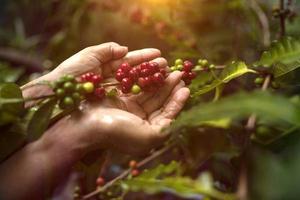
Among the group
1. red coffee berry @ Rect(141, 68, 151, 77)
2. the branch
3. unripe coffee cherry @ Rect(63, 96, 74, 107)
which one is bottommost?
the branch

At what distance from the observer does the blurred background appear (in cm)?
190

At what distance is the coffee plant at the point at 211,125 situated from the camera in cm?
71

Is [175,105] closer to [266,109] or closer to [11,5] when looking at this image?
[266,109]

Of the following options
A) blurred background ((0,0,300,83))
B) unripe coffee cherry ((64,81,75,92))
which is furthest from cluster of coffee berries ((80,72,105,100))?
blurred background ((0,0,300,83))

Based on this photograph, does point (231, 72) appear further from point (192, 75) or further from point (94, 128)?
point (94, 128)

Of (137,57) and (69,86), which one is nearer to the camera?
(69,86)

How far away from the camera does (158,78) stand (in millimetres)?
1261

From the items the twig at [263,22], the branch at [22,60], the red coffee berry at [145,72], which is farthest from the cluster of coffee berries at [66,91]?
the branch at [22,60]

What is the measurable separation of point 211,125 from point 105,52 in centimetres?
40

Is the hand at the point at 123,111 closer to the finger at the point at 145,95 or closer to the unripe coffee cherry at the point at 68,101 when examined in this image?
the finger at the point at 145,95

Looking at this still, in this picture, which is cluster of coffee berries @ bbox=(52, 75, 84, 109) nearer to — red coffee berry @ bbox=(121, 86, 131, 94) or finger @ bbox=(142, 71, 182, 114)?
red coffee berry @ bbox=(121, 86, 131, 94)

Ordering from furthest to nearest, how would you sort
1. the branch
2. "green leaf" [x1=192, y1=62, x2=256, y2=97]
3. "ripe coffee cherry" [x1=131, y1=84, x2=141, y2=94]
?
the branch → "ripe coffee cherry" [x1=131, y1=84, x2=141, y2=94] → "green leaf" [x1=192, y1=62, x2=256, y2=97]

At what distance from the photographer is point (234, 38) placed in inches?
85.3

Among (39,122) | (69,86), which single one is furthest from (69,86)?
(39,122)
